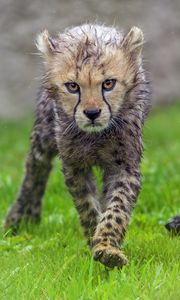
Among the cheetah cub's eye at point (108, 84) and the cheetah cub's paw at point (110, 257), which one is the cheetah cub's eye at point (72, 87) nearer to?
the cheetah cub's eye at point (108, 84)

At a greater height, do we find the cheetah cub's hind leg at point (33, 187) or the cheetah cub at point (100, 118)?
the cheetah cub at point (100, 118)

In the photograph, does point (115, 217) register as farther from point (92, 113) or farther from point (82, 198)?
point (92, 113)

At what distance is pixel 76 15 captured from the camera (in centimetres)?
1895

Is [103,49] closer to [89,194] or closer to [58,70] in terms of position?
[58,70]

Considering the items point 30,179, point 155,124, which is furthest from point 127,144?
point 155,124

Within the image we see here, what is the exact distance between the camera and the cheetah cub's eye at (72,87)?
6625mm

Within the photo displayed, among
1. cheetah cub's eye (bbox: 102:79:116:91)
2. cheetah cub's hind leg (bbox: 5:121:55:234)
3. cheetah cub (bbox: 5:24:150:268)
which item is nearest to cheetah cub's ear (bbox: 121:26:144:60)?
cheetah cub (bbox: 5:24:150:268)

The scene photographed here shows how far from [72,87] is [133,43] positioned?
0.73m

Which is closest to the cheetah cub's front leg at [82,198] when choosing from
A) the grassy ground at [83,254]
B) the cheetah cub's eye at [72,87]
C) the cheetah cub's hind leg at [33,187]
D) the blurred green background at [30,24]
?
the grassy ground at [83,254]

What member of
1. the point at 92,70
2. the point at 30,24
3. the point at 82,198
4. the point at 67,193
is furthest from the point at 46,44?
the point at 30,24

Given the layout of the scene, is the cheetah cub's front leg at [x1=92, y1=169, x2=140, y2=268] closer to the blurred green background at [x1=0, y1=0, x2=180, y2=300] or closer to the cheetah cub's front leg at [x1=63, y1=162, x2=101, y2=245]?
the blurred green background at [x1=0, y1=0, x2=180, y2=300]

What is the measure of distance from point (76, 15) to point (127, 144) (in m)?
12.3

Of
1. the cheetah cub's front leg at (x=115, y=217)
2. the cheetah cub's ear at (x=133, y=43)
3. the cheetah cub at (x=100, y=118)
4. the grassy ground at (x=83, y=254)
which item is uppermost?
the cheetah cub's ear at (x=133, y=43)

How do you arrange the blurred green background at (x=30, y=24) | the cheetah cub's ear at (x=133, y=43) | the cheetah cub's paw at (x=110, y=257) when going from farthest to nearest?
the blurred green background at (x=30, y=24) < the cheetah cub's ear at (x=133, y=43) < the cheetah cub's paw at (x=110, y=257)
